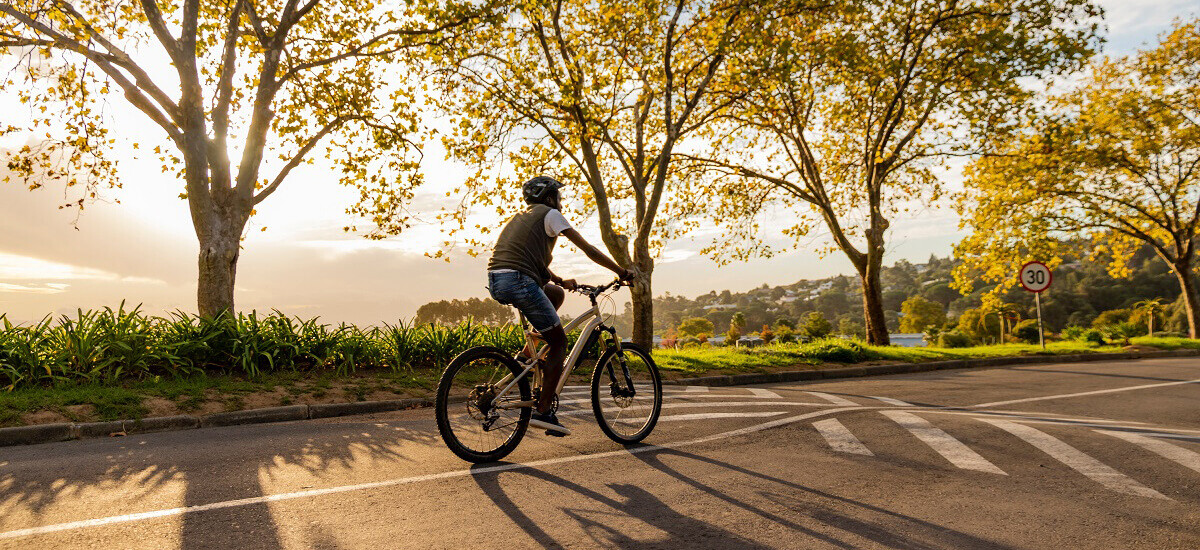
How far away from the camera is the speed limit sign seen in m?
20.3

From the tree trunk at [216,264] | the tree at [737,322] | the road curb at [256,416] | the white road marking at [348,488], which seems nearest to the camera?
the white road marking at [348,488]

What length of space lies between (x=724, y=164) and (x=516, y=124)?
7821 mm

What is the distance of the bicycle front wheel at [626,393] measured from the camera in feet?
19.4

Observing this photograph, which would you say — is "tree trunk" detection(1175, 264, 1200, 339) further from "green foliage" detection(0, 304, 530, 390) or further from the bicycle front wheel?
the bicycle front wheel

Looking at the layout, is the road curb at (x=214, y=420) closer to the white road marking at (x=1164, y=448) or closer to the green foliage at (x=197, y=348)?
the green foliage at (x=197, y=348)

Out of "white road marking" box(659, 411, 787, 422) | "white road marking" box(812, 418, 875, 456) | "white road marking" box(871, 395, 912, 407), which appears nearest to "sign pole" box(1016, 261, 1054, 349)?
"white road marking" box(871, 395, 912, 407)

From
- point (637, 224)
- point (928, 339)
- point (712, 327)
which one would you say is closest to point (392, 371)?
point (637, 224)

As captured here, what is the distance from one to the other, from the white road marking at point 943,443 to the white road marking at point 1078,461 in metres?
0.57

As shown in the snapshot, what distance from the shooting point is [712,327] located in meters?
64.0

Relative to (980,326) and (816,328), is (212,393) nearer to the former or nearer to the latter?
(816,328)

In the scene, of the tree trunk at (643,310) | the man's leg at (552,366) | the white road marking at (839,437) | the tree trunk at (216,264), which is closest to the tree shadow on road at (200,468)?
the man's leg at (552,366)

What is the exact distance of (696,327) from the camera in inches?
2517

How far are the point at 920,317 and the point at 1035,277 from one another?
53144 mm

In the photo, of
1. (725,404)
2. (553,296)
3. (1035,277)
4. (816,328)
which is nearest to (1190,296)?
(1035,277)
